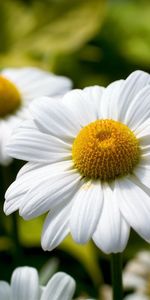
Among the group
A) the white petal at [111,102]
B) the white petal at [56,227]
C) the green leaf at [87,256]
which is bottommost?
the green leaf at [87,256]

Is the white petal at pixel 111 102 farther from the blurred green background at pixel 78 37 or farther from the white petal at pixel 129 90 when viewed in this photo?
the blurred green background at pixel 78 37

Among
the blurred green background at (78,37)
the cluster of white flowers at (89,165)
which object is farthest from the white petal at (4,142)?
the blurred green background at (78,37)

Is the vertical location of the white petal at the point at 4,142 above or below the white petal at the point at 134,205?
above

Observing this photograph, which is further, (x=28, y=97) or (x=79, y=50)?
(x=79, y=50)

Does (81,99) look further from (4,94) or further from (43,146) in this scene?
(4,94)

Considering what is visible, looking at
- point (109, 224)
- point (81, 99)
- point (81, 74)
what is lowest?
point (109, 224)

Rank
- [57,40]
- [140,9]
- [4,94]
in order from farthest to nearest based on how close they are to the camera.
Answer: [140,9]
[57,40]
[4,94]

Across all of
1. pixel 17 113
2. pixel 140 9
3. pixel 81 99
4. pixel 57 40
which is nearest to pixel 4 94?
pixel 17 113

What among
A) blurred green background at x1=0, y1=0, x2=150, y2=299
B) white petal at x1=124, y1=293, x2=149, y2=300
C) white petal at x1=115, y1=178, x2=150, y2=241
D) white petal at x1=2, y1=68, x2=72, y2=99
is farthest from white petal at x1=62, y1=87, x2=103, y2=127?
blurred green background at x1=0, y1=0, x2=150, y2=299

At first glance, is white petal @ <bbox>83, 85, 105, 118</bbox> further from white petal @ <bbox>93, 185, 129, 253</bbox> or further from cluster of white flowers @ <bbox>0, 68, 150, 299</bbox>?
white petal @ <bbox>93, 185, 129, 253</bbox>
